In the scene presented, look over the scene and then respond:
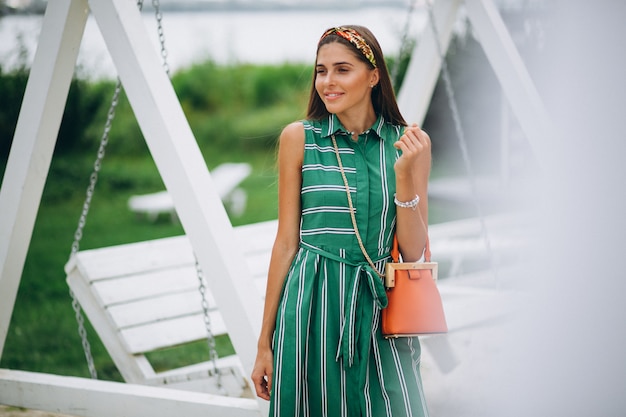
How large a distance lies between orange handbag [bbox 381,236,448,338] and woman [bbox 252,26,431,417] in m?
0.04

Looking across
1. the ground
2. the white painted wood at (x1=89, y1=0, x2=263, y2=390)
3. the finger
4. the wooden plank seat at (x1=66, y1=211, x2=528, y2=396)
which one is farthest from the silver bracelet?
the ground

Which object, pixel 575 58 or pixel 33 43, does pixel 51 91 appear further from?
pixel 33 43

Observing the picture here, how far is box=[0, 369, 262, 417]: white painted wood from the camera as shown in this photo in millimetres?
3027

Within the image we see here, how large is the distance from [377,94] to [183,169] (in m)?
0.80

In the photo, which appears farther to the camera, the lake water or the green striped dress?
the lake water

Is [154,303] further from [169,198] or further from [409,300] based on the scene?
[169,198]

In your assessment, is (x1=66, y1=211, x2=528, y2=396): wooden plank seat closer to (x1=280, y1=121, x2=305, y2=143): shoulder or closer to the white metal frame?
the white metal frame

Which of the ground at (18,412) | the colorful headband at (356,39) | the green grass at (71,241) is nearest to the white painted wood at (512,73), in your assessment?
the green grass at (71,241)

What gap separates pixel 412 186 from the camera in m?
2.15

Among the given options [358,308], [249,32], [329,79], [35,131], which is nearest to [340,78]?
[329,79]

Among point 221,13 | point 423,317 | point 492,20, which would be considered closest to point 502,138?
point 492,20

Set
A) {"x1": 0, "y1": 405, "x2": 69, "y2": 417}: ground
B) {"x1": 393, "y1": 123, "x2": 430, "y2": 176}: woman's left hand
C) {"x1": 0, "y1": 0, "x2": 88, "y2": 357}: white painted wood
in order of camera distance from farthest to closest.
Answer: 1. {"x1": 0, "y1": 405, "x2": 69, "y2": 417}: ground
2. {"x1": 0, "y1": 0, "x2": 88, "y2": 357}: white painted wood
3. {"x1": 393, "y1": 123, "x2": 430, "y2": 176}: woman's left hand

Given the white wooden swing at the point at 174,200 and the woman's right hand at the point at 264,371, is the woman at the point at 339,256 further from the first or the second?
the white wooden swing at the point at 174,200

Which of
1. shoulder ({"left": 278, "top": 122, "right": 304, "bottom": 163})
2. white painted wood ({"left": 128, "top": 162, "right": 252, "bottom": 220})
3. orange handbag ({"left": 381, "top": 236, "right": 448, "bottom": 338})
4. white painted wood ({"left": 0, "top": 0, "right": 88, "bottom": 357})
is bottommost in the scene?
orange handbag ({"left": 381, "top": 236, "right": 448, "bottom": 338})
